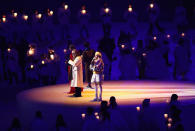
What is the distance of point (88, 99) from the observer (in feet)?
41.4

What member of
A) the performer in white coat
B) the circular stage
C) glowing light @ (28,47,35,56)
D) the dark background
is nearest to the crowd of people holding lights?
glowing light @ (28,47,35,56)

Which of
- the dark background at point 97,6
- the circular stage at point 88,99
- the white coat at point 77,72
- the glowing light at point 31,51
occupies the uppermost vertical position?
the dark background at point 97,6

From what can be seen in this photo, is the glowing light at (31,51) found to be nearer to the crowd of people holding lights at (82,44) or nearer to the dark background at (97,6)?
the crowd of people holding lights at (82,44)

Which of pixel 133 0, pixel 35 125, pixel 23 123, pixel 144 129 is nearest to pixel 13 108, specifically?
pixel 23 123

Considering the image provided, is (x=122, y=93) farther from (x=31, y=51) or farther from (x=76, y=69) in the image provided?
(x=31, y=51)

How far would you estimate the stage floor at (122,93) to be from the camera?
12.3 meters

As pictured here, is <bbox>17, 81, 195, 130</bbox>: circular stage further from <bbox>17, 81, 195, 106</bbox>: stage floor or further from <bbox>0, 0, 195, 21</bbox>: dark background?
<bbox>0, 0, 195, 21</bbox>: dark background

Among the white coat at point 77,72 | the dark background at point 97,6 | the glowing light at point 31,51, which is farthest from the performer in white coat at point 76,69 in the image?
the dark background at point 97,6

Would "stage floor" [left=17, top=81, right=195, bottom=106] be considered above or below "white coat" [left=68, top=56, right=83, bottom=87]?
below

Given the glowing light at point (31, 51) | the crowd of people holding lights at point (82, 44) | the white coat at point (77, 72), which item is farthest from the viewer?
the glowing light at point (31, 51)

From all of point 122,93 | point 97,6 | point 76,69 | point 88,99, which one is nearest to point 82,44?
point 97,6

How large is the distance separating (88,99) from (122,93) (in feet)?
4.81

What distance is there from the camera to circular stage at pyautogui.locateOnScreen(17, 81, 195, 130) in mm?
11438

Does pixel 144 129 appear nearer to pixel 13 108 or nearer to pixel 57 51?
pixel 13 108
